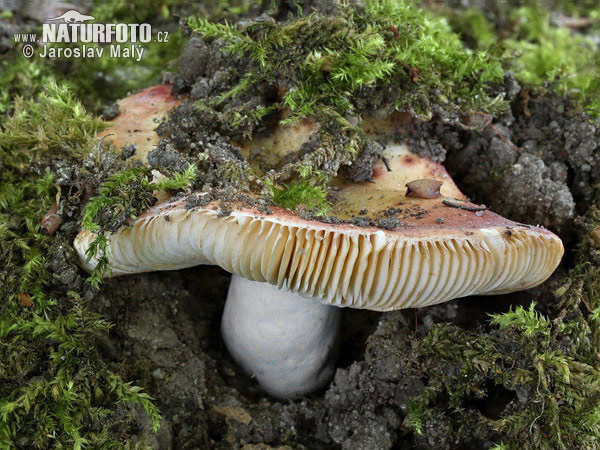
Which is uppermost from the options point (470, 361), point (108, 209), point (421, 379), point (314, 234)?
point (314, 234)

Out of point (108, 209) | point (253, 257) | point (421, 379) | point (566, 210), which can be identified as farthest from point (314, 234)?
point (566, 210)

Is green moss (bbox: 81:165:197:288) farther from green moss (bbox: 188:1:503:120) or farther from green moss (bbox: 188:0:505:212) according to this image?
green moss (bbox: 188:1:503:120)

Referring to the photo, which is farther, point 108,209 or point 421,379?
point 421,379

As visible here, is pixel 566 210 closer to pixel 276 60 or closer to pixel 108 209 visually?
pixel 276 60

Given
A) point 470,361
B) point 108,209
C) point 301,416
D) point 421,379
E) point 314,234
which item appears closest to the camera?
point 314,234

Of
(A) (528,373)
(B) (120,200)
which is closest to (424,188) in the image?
(A) (528,373)

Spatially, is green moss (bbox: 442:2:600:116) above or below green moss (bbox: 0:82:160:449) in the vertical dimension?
above

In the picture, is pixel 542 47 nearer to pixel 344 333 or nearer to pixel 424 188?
pixel 424 188

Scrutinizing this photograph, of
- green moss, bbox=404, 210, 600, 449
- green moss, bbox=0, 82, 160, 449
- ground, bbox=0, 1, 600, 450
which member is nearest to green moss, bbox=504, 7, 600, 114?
ground, bbox=0, 1, 600, 450
